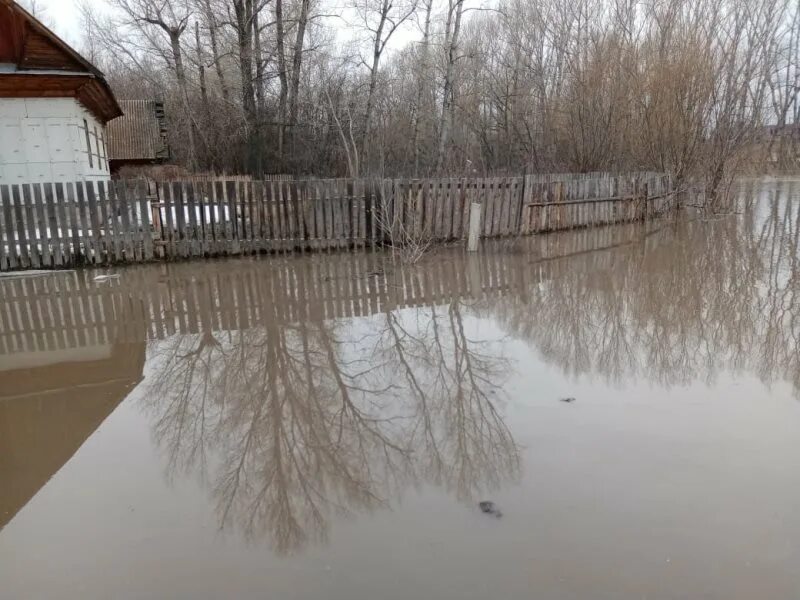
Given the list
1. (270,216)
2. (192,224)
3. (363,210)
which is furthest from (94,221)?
(363,210)

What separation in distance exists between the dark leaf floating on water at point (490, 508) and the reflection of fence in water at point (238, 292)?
4.40 meters

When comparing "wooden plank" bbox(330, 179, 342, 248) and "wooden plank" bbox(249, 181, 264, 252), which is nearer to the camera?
"wooden plank" bbox(249, 181, 264, 252)

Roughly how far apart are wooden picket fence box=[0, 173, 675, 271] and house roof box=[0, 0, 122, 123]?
Answer: 19.7 feet

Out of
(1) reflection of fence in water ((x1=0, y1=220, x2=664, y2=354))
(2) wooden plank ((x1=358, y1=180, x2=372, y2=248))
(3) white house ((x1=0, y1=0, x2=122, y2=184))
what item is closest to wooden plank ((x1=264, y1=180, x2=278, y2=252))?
(1) reflection of fence in water ((x1=0, y1=220, x2=664, y2=354))

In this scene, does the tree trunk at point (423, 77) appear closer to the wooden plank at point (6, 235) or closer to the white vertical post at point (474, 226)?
the white vertical post at point (474, 226)

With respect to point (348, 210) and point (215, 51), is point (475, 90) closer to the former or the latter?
point (215, 51)

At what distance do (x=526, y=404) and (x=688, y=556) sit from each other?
6.36ft

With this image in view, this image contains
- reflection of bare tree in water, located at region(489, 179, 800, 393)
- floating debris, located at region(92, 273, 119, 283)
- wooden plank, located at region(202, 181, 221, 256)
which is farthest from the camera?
wooden plank, located at region(202, 181, 221, 256)

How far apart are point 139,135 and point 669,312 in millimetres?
34062

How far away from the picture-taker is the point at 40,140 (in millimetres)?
16688

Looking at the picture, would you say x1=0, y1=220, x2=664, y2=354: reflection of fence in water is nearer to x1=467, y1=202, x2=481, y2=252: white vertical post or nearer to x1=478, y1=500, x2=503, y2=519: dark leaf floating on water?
x1=467, y1=202, x2=481, y2=252: white vertical post

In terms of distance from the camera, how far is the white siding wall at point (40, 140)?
16.4 metres

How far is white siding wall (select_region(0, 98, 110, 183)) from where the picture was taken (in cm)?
1641

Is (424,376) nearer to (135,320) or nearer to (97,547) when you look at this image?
(97,547)
